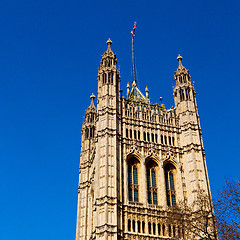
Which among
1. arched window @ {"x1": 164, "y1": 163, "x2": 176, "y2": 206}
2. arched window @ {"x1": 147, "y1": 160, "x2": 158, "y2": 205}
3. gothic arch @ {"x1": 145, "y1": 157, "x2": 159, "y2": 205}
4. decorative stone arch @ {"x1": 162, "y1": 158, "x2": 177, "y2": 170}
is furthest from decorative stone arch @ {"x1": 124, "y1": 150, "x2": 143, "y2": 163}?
arched window @ {"x1": 164, "y1": 163, "x2": 176, "y2": 206}

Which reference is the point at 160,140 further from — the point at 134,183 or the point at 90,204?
the point at 90,204

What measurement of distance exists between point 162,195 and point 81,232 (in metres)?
10.3

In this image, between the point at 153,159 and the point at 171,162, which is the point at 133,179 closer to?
the point at 153,159

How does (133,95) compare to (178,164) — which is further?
(133,95)

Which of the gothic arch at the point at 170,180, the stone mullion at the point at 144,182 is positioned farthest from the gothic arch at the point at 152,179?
the gothic arch at the point at 170,180

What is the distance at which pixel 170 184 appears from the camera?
135 feet

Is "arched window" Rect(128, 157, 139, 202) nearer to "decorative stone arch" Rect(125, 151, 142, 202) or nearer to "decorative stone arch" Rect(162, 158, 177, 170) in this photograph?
"decorative stone arch" Rect(125, 151, 142, 202)

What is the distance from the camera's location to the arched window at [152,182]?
130 ft

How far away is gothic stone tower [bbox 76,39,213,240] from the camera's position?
36.8 m

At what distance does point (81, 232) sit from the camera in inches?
1752

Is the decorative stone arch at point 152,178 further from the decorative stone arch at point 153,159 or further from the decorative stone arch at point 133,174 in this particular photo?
the decorative stone arch at point 133,174

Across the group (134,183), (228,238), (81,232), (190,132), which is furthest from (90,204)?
(228,238)

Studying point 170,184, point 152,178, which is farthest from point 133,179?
point 170,184

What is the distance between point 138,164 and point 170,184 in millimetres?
3570
